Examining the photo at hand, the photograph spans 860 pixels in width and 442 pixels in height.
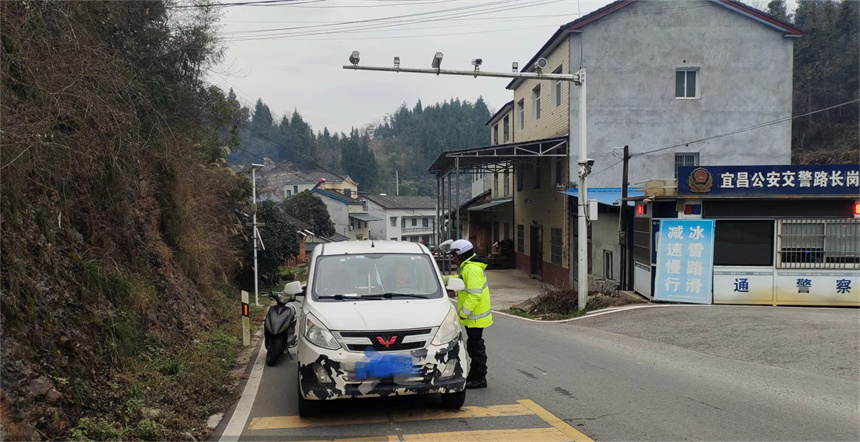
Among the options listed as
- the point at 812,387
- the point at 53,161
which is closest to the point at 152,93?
the point at 53,161

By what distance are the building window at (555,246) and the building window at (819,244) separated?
11.4 metres

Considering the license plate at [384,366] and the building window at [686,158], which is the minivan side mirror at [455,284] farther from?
the building window at [686,158]

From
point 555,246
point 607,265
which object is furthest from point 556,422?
point 555,246

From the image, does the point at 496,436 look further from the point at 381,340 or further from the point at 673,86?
the point at 673,86

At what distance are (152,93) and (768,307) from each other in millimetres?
15324

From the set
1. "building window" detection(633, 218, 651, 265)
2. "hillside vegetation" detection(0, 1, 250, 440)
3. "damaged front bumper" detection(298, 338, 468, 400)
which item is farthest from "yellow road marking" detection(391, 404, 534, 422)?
"building window" detection(633, 218, 651, 265)

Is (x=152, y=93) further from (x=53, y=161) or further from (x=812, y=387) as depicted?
(x=812, y=387)

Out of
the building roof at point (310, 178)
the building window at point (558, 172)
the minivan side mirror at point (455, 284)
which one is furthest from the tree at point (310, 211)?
the minivan side mirror at point (455, 284)

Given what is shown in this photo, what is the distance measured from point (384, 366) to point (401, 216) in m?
59.7

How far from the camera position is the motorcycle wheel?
868 cm

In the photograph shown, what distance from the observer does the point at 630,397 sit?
22.0ft

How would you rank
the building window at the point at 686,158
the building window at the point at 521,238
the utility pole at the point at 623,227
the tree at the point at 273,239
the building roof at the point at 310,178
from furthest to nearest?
the building roof at the point at 310,178 < the building window at the point at 521,238 < the tree at the point at 273,239 < the building window at the point at 686,158 < the utility pole at the point at 623,227

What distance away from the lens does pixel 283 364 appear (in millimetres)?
8805

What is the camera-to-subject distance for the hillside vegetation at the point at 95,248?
5.23 metres
